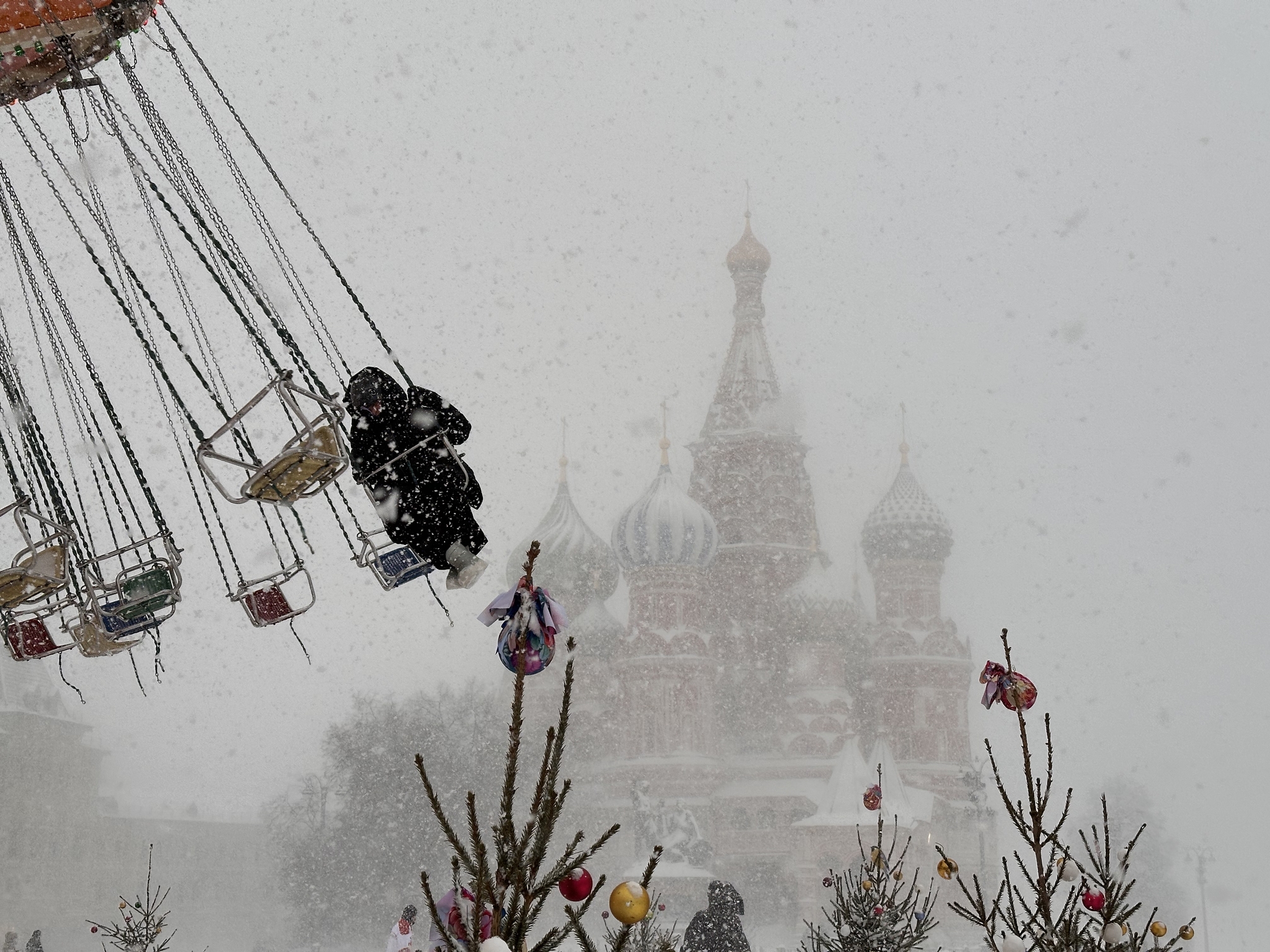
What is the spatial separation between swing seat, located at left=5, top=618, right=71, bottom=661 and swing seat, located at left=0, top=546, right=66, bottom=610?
685mm

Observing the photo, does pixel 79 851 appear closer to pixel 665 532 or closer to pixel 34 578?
pixel 665 532

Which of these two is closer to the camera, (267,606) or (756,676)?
(267,606)

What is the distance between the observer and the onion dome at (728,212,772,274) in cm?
5441

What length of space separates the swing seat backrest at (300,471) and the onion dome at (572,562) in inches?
1586

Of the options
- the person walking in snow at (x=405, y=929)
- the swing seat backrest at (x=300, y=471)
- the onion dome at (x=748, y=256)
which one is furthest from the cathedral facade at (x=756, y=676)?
the swing seat backrest at (x=300, y=471)

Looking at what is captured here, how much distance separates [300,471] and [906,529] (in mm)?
47634

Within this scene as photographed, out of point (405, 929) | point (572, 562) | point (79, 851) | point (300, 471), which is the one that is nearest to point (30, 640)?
point (300, 471)

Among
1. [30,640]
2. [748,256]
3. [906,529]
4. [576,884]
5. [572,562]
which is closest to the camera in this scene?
[576,884]

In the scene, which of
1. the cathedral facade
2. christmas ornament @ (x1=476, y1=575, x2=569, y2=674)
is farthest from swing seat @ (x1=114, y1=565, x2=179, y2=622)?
the cathedral facade

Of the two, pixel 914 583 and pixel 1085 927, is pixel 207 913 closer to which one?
pixel 914 583

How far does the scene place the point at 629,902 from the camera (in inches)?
127

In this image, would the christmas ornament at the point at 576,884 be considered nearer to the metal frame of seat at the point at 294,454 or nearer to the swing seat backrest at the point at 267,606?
the metal frame of seat at the point at 294,454

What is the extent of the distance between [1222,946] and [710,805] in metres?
35.5

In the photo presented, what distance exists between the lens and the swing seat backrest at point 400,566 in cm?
645
